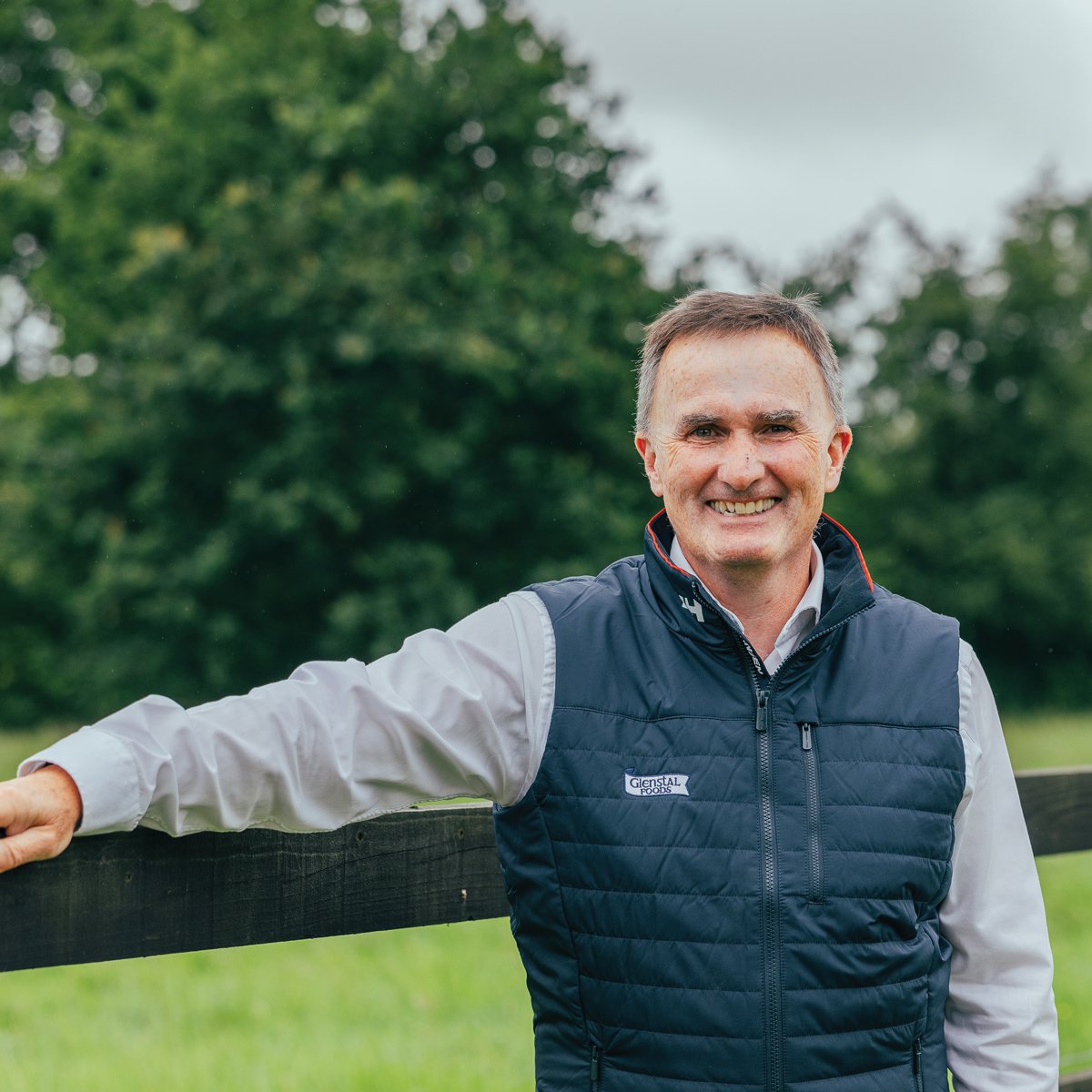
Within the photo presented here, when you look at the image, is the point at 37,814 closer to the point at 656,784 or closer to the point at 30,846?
the point at 30,846

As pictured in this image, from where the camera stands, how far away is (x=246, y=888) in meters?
1.87

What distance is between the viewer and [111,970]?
7.49m

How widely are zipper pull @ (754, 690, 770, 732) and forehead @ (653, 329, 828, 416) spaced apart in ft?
1.44

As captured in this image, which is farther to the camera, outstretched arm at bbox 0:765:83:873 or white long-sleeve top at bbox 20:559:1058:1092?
white long-sleeve top at bbox 20:559:1058:1092

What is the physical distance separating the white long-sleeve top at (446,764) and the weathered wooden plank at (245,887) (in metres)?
0.07

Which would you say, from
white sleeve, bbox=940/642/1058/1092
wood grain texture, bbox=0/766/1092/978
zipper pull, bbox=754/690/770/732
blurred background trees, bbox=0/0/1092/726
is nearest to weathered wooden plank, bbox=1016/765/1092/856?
white sleeve, bbox=940/642/1058/1092

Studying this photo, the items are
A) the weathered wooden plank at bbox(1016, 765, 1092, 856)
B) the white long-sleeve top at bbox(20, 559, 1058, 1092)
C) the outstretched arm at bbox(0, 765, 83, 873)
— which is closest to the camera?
the outstretched arm at bbox(0, 765, 83, 873)

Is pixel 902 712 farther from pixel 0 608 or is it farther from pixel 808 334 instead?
pixel 0 608

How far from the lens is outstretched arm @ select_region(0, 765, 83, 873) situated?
1549 millimetres

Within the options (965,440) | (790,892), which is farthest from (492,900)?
(965,440)

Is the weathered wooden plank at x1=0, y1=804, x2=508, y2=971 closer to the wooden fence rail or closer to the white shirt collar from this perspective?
the wooden fence rail

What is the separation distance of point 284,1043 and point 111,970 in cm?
242

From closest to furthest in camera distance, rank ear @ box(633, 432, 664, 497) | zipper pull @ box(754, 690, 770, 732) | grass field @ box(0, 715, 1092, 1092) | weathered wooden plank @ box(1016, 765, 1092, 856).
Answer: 1. zipper pull @ box(754, 690, 770, 732)
2. ear @ box(633, 432, 664, 497)
3. weathered wooden plank @ box(1016, 765, 1092, 856)
4. grass field @ box(0, 715, 1092, 1092)

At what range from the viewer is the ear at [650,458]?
2.25 m
